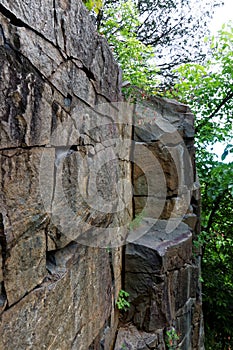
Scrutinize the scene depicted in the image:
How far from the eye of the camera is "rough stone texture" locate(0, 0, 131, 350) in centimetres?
100

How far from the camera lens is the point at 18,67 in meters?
1.00

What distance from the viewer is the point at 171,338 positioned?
277cm

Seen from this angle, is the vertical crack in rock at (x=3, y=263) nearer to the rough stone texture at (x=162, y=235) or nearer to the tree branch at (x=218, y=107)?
the rough stone texture at (x=162, y=235)

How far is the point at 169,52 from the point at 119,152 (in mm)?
4831

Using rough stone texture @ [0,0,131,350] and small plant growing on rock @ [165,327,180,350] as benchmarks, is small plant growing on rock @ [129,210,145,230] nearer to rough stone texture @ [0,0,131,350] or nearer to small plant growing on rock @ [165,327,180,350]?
rough stone texture @ [0,0,131,350]

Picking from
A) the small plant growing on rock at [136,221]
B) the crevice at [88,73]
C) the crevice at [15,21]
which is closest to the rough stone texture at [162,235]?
the small plant growing on rock at [136,221]

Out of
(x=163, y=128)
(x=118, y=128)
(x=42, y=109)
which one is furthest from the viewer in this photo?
(x=163, y=128)

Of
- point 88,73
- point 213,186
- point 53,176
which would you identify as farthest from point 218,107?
point 53,176

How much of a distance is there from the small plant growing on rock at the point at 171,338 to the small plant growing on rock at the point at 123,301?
48 cm

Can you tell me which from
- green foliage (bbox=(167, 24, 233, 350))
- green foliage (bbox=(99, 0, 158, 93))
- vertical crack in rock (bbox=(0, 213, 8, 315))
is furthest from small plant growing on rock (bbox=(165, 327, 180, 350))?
green foliage (bbox=(99, 0, 158, 93))

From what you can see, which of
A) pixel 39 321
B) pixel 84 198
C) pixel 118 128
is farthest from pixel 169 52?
pixel 39 321

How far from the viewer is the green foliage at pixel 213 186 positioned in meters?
4.31

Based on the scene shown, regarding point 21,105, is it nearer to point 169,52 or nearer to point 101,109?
point 101,109

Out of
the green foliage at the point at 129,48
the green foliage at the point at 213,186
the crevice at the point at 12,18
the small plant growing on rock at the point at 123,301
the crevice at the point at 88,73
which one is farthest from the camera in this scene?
→ the green foliage at the point at 213,186
